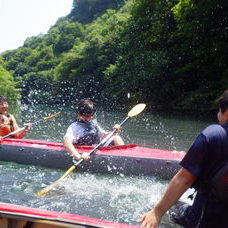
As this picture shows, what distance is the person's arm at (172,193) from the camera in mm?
1927

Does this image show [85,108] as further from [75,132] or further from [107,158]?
[107,158]

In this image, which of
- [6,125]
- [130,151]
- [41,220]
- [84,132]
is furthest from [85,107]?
[41,220]

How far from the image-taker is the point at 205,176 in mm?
1948

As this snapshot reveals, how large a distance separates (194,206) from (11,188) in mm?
3455

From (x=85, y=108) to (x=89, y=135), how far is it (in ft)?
1.85

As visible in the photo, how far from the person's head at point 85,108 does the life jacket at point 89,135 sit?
164mm

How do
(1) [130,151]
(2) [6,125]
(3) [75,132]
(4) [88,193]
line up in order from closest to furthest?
(4) [88,193], (1) [130,151], (3) [75,132], (2) [6,125]

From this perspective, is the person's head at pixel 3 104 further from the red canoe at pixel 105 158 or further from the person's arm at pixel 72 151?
the person's arm at pixel 72 151

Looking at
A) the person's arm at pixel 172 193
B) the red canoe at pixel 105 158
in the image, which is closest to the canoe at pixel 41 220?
the person's arm at pixel 172 193

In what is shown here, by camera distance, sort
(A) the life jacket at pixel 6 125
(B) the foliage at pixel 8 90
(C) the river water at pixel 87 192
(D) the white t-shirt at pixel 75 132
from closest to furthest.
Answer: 1. (C) the river water at pixel 87 192
2. (D) the white t-shirt at pixel 75 132
3. (A) the life jacket at pixel 6 125
4. (B) the foliage at pixel 8 90

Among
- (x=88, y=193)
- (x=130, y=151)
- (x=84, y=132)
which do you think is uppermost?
(x=84, y=132)

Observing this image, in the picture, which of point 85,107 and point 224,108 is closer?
point 224,108

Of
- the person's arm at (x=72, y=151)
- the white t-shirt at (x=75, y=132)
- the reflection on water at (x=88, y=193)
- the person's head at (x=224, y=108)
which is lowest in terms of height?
the reflection on water at (x=88, y=193)

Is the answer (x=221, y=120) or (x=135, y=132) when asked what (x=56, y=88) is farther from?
(x=221, y=120)
